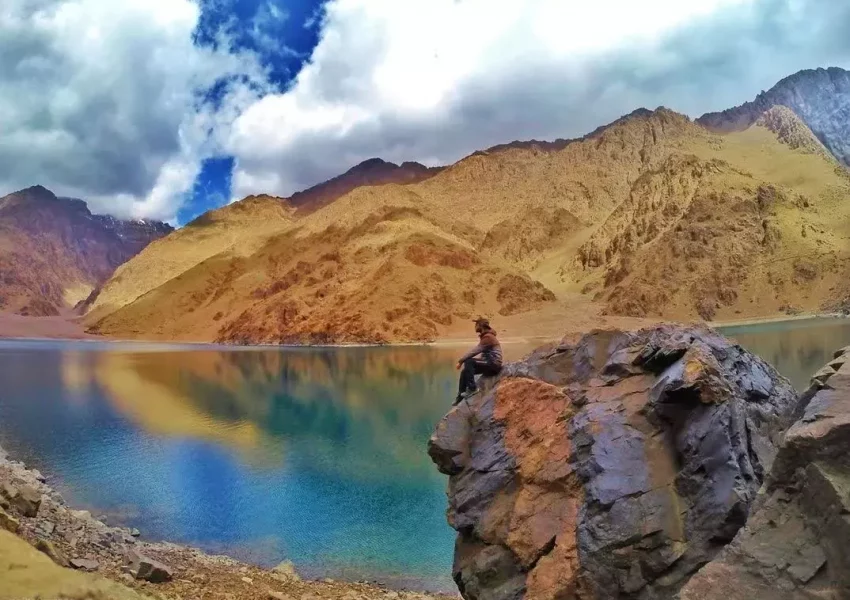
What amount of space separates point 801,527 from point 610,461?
A: 13.5 ft

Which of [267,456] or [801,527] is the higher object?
[801,527]

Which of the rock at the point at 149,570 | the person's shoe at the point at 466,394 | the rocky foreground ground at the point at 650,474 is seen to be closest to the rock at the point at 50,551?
the rock at the point at 149,570

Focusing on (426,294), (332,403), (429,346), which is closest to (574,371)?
(332,403)

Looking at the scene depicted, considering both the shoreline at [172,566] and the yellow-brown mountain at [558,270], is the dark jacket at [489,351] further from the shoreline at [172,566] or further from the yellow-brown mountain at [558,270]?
the yellow-brown mountain at [558,270]

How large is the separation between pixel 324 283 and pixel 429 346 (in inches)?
1609

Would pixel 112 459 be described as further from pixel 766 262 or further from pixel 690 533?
pixel 766 262

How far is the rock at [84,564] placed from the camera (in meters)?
12.5

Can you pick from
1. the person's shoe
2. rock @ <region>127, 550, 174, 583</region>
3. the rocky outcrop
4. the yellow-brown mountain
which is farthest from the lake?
the yellow-brown mountain

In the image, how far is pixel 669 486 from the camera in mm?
9656

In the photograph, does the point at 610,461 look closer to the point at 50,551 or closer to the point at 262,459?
the point at 50,551

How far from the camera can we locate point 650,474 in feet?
32.8

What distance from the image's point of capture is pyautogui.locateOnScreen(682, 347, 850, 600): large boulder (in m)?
5.90

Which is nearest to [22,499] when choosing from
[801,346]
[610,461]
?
[610,461]

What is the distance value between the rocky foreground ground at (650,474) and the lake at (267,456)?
6881 mm
